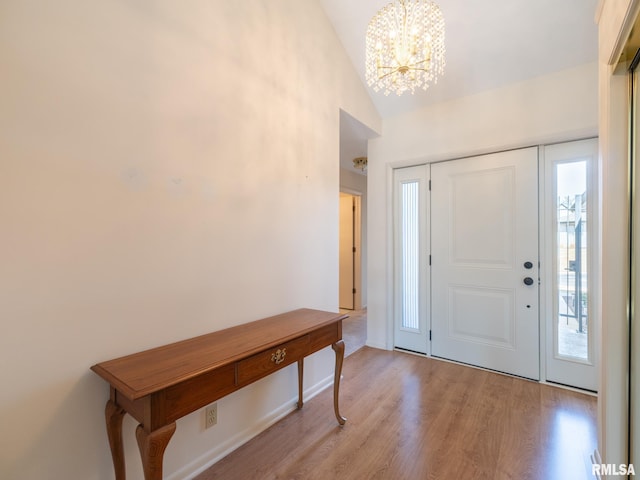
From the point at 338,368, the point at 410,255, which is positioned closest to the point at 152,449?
the point at 338,368

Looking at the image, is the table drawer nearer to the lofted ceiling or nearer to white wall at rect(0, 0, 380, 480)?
white wall at rect(0, 0, 380, 480)

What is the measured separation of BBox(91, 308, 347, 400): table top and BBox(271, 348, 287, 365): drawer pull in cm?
6

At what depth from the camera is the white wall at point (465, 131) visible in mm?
2404

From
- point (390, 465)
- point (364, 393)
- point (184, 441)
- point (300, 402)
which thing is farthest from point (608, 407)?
point (184, 441)

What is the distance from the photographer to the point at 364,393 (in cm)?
243

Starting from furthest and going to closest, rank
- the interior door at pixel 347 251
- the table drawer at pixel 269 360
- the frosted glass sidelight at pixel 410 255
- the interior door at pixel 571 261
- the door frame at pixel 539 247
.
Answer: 1. the interior door at pixel 347 251
2. the frosted glass sidelight at pixel 410 255
3. the door frame at pixel 539 247
4. the interior door at pixel 571 261
5. the table drawer at pixel 269 360

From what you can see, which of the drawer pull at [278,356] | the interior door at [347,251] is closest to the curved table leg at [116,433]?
the drawer pull at [278,356]

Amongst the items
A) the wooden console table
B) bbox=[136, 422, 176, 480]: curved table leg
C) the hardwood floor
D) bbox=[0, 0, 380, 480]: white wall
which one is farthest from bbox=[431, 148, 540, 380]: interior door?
bbox=[136, 422, 176, 480]: curved table leg

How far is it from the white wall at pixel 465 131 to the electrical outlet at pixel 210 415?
2149 mm

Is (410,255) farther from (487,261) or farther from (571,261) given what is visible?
(571,261)

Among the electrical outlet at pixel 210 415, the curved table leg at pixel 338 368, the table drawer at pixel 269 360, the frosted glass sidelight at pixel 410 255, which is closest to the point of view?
the table drawer at pixel 269 360

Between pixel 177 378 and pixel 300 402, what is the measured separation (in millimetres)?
1354

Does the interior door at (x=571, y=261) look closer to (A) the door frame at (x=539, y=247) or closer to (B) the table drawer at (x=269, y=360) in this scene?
(A) the door frame at (x=539, y=247)

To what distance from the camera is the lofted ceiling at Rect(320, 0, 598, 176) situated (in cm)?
218
